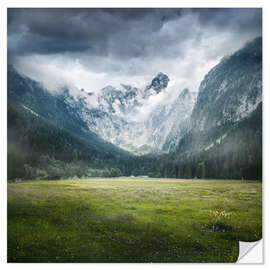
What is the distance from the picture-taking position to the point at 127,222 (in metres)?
10.7

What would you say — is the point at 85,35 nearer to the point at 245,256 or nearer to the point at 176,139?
the point at 176,139

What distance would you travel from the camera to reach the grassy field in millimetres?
9641

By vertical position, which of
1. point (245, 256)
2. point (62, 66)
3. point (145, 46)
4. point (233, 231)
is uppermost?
point (145, 46)

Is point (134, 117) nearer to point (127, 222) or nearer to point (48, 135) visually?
point (48, 135)

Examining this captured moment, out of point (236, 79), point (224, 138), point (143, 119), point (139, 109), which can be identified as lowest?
point (224, 138)

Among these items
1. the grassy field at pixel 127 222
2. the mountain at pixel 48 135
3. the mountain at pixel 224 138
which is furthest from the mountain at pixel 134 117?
the grassy field at pixel 127 222

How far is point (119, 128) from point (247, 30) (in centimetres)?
1128

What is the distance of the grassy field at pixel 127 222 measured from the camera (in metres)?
9.64

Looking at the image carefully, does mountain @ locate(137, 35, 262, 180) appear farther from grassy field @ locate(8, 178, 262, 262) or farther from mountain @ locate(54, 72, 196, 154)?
grassy field @ locate(8, 178, 262, 262)

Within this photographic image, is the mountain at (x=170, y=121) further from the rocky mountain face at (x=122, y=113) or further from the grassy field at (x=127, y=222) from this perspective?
the grassy field at (x=127, y=222)

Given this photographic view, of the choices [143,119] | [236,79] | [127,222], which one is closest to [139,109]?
[143,119]

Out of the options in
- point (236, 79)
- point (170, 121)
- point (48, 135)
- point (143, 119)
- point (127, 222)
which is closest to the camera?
point (127, 222)

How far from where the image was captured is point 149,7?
12359 mm
